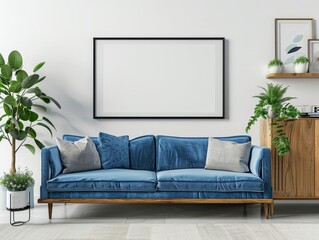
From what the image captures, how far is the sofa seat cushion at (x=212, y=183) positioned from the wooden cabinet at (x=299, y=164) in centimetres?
45

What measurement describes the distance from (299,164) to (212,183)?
0.98m

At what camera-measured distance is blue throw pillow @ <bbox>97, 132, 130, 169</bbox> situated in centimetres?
389

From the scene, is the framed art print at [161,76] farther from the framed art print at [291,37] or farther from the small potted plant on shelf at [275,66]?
the framed art print at [291,37]

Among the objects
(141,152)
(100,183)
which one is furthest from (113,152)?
(100,183)

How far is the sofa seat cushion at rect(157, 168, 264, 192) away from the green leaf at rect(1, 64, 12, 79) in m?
1.90

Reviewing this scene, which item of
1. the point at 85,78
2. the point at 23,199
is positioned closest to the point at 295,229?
the point at 23,199

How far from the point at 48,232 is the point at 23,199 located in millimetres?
487

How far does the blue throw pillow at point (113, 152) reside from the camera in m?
3.89

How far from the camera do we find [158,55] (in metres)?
4.37

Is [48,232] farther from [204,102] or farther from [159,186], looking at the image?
[204,102]

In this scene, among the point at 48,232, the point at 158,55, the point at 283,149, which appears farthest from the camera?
the point at 158,55

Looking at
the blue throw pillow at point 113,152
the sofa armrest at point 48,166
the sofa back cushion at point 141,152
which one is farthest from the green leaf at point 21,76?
the blue throw pillow at point 113,152

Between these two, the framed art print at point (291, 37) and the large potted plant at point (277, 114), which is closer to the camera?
the large potted plant at point (277, 114)

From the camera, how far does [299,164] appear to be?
3.76m
